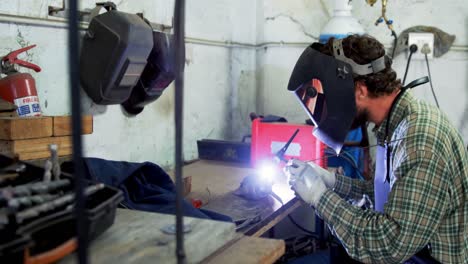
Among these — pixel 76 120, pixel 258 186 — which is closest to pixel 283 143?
pixel 258 186

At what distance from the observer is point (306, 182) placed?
1.73 meters

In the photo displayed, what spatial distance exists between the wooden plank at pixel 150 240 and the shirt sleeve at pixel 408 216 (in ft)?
1.84

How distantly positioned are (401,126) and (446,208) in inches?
11.4

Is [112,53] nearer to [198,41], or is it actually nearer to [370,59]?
Result: [370,59]

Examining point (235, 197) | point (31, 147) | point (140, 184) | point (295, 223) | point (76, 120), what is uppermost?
point (76, 120)

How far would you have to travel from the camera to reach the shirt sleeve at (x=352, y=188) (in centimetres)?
201

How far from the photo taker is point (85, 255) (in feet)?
1.73

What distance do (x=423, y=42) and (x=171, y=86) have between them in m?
1.54

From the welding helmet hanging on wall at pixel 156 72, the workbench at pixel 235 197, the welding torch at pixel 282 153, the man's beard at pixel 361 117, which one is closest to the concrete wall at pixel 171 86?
the welding helmet hanging on wall at pixel 156 72

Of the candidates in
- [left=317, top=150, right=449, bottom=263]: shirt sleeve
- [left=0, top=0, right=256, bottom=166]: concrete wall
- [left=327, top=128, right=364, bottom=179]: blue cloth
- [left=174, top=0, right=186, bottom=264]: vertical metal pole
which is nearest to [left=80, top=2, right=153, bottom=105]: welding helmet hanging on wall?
[left=0, top=0, right=256, bottom=166]: concrete wall

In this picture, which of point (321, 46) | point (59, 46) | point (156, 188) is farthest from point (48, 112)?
point (321, 46)

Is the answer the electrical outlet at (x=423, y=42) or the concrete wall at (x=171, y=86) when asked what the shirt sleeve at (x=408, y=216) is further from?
the electrical outlet at (x=423, y=42)

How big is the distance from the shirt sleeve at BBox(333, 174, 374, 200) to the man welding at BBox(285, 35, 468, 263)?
17 cm

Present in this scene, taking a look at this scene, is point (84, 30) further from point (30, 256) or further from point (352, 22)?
point (352, 22)
